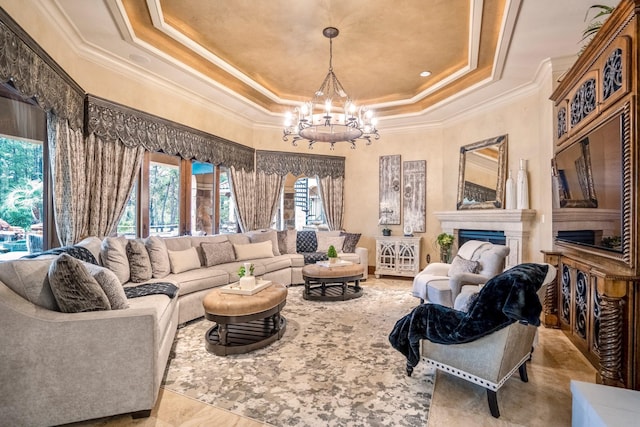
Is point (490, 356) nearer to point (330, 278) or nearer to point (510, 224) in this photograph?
point (330, 278)

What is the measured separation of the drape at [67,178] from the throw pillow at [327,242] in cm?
392

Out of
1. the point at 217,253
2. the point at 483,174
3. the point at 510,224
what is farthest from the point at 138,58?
the point at 510,224

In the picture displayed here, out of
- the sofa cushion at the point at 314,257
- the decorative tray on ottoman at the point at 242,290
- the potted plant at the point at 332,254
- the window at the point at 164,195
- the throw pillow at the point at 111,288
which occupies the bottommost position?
the sofa cushion at the point at 314,257

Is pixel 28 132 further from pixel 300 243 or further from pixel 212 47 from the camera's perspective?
pixel 300 243

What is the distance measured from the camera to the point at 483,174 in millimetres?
5609

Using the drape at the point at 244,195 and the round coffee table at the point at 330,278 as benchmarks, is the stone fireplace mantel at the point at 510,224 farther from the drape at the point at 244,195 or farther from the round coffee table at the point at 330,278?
the drape at the point at 244,195

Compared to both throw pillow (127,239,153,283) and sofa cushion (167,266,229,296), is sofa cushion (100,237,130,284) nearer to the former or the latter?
throw pillow (127,239,153,283)

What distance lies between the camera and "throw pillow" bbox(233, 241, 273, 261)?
5305 mm

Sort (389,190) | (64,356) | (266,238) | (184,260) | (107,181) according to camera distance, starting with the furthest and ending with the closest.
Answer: (389,190) < (266,238) < (184,260) < (107,181) < (64,356)

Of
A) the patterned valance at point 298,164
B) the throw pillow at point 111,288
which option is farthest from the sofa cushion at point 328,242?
the throw pillow at point 111,288

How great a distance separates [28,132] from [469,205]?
6.15 metres

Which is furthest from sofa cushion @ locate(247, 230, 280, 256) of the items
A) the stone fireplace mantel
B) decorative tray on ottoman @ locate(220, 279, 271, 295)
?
the stone fireplace mantel

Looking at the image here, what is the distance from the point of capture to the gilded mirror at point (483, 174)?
527 centimetres

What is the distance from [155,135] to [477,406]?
482 cm
